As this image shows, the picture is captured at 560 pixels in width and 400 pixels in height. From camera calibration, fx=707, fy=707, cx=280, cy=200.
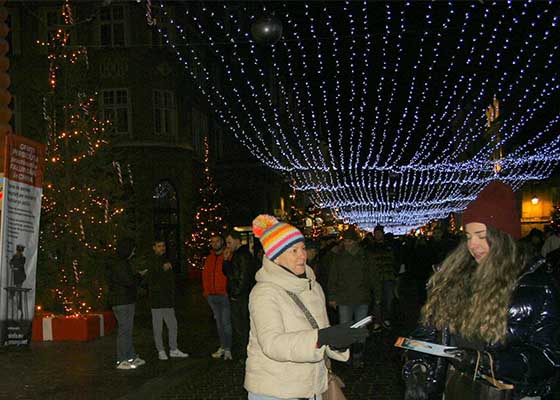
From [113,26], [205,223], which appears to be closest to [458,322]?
[205,223]

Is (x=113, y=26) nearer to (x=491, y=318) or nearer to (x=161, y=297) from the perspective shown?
(x=161, y=297)

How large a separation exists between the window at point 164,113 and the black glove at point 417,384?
27.0 m

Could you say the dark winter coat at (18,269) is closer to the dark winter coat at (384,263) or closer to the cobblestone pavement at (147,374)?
the cobblestone pavement at (147,374)

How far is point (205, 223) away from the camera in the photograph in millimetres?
28719

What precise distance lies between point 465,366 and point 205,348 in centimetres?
941

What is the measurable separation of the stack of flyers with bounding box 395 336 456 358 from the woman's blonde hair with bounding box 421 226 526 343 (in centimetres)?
23

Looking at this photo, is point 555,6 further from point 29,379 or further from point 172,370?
point 29,379

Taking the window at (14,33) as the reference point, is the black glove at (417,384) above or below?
below

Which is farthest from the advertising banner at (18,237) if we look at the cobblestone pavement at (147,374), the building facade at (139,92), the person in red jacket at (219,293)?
the building facade at (139,92)

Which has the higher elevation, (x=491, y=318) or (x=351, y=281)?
(x=351, y=281)

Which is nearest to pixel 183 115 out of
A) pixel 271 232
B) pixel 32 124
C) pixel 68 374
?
pixel 32 124

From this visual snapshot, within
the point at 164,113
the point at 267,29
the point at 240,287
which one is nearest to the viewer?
the point at 240,287

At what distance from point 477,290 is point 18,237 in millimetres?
8328

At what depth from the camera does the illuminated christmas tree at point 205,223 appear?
28.5 metres
